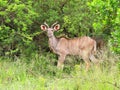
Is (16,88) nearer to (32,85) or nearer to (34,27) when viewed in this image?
(32,85)

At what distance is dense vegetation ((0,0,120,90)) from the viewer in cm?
1023

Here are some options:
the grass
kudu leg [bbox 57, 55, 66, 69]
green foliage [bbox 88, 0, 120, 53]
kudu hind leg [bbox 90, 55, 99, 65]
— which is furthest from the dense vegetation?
green foliage [bbox 88, 0, 120, 53]

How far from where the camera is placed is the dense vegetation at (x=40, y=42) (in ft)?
33.6

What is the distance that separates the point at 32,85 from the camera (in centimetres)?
934

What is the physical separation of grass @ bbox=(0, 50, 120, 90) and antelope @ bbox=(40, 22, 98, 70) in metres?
0.54

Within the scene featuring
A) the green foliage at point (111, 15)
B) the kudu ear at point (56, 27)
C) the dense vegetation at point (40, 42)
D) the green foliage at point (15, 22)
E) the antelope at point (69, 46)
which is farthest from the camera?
the antelope at point (69, 46)

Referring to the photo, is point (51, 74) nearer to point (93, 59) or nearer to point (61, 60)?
point (61, 60)

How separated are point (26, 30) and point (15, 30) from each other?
1.14 feet

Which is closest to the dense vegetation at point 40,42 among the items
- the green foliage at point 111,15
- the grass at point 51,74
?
the grass at point 51,74

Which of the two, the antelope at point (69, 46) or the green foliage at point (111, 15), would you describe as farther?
the antelope at point (69, 46)

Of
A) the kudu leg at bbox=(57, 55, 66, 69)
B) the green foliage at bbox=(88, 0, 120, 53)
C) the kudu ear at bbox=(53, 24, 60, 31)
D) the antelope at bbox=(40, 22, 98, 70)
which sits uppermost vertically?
the green foliage at bbox=(88, 0, 120, 53)

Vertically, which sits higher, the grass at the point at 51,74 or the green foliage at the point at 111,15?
the green foliage at the point at 111,15

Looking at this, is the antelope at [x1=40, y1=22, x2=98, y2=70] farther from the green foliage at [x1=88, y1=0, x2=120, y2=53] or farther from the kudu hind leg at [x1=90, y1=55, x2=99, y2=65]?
the green foliage at [x1=88, y1=0, x2=120, y2=53]

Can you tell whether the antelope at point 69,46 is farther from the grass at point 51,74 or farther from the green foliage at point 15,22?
the green foliage at point 15,22
